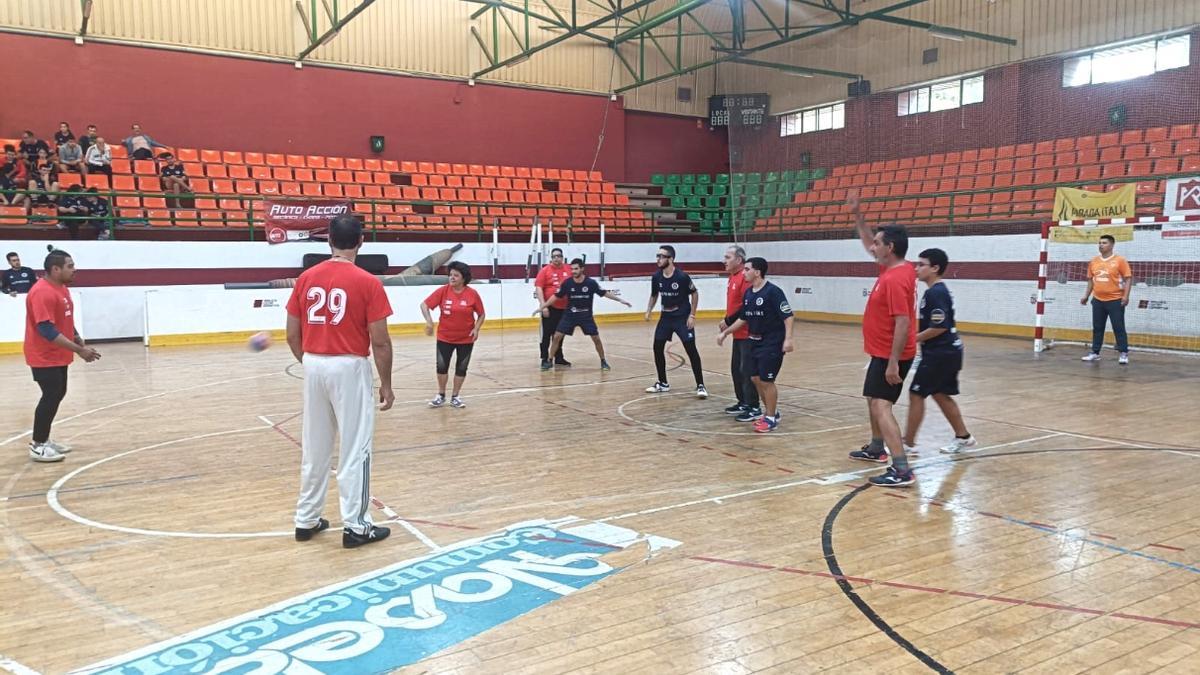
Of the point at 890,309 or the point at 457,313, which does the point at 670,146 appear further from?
the point at 890,309

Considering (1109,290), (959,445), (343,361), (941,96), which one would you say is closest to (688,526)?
(343,361)

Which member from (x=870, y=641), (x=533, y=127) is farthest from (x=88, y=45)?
(x=870, y=641)

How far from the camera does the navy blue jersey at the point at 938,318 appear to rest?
6.48 meters

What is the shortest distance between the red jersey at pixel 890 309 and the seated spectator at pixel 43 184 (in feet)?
55.2

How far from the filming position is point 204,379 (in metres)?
11.5

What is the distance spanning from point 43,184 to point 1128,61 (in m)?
24.8

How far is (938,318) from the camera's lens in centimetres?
647

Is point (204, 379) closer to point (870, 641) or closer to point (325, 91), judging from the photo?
point (870, 641)

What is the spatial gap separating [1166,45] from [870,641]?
2111 centimetres

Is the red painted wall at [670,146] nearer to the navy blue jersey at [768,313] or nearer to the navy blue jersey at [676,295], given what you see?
the navy blue jersey at [676,295]

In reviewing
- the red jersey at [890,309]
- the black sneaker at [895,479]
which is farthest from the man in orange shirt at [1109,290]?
Answer: the black sneaker at [895,479]

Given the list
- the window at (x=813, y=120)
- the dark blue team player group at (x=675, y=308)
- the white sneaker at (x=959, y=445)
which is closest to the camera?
the white sneaker at (x=959, y=445)

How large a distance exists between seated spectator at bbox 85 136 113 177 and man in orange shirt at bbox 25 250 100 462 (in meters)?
13.2

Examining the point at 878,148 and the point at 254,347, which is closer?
the point at 254,347
